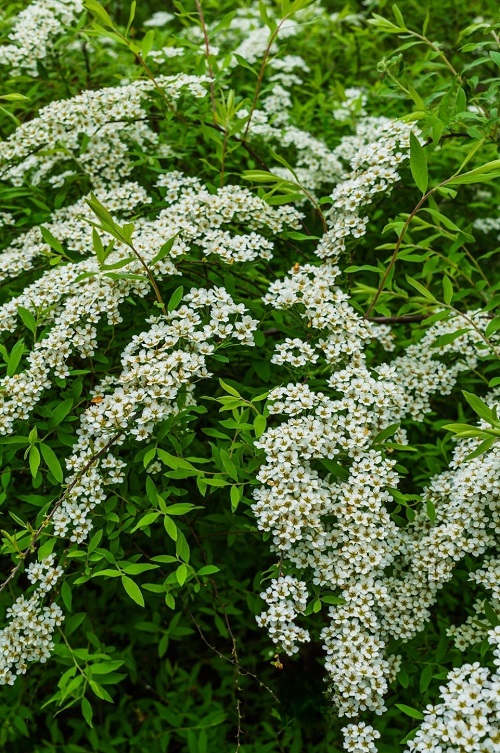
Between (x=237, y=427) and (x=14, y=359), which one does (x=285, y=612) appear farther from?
(x=14, y=359)

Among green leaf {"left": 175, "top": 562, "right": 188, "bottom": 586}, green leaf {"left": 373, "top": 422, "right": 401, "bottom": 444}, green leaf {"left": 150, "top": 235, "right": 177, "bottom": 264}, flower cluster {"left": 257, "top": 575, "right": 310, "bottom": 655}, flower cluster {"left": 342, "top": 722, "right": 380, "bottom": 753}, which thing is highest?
green leaf {"left": 150, "top": 235, "right": 177, "bottom": 264}

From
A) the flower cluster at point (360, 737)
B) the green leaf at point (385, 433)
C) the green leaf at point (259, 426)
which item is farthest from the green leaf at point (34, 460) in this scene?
the flower cluster at point (360, 737)

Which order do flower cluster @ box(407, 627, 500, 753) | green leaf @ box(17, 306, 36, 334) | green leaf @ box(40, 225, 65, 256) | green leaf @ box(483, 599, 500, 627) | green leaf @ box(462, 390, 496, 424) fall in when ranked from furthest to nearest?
green leaf @ box(40, 225, 65, 256) < green leaf @ box(17, 306, 36, 334) < green leaf @ box(483, 599, 500, 627) < green leaf @ box(462, 390, 496, 424) < flower cluster @ box(407, 627, 500, 753)

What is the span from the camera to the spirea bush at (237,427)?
7.52 ft

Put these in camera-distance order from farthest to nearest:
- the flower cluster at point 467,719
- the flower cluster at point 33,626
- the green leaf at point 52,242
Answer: the green leaf at point 52,242 → the flower cluster at point 33,626 → the flower cluster at point 467,719

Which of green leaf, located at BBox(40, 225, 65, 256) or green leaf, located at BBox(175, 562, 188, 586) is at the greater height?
green leaf, located at BBox(40, 225, 65, 256)

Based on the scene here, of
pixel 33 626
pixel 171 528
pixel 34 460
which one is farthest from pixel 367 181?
pixel 33 626

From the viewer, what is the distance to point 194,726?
3.16 metres

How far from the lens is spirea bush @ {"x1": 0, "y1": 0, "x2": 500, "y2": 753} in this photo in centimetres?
229

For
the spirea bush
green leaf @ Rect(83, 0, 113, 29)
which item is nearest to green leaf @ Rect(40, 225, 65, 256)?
the spirea bush

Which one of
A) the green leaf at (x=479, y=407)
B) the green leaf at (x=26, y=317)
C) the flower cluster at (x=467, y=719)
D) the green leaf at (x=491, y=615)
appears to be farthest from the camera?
the green leaf at (x=26, y=317)

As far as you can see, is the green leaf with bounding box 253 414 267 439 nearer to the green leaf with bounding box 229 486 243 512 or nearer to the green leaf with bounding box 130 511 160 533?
the green leaf with bounding box 229 486 243 512

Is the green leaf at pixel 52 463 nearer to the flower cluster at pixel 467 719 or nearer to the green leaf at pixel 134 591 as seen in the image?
the green leaf at pixel 134 591

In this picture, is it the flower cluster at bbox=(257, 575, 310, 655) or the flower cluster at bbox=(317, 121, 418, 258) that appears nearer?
the flower cluster at bbox=(257, 575, 310, 655)
